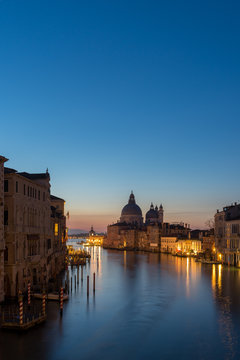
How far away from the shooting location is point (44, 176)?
37406 mm

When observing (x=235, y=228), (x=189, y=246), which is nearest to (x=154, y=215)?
(x=189, y=246)

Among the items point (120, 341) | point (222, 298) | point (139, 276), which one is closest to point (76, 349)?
point (120, 341)

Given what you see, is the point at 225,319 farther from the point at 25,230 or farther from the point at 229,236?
the point at 229,236

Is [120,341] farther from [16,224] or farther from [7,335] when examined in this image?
[16,224]

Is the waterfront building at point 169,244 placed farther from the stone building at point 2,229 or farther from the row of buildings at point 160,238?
the stone building at point 2,229

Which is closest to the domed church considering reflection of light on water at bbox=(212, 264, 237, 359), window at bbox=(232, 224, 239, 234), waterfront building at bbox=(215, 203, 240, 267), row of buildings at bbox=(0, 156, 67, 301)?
waterfront building at bbox=(215, 203, 240, 267)

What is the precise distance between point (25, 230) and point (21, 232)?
3.09 ft

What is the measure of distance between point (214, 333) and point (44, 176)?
20.7 metres

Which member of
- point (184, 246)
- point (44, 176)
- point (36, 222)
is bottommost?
point (184, 246)

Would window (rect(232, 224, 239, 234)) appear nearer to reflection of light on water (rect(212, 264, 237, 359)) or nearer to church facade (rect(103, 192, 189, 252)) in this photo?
reflection of light on water (rect(212, 264, 237, 359))

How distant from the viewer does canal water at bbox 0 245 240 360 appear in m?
19.6

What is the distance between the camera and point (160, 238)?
13175cm

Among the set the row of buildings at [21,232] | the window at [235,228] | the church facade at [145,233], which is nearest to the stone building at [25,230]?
the row of buildings at [21,232]

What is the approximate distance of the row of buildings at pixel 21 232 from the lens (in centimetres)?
2809
